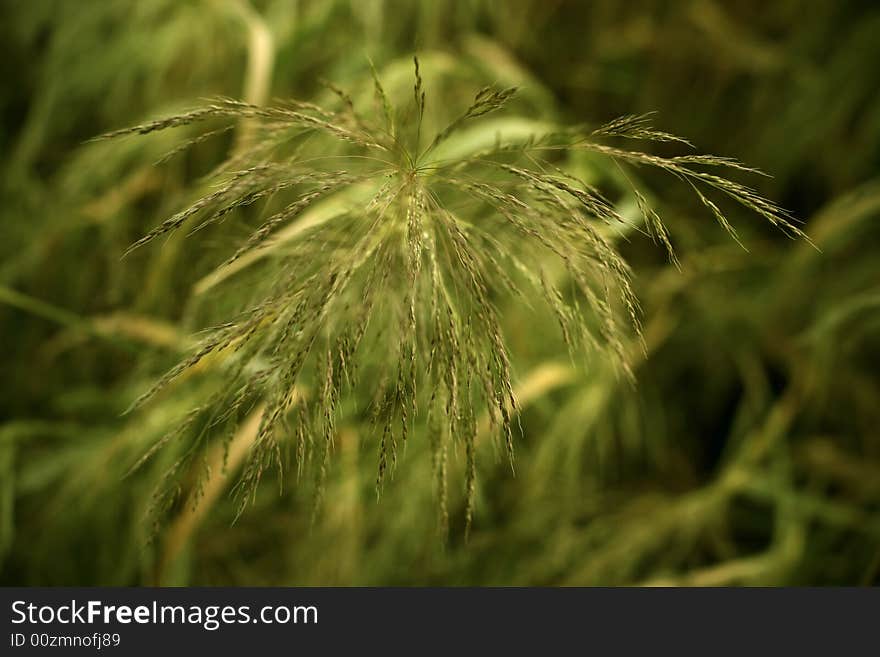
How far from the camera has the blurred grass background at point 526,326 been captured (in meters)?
1.05

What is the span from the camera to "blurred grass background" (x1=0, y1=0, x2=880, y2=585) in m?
1.05

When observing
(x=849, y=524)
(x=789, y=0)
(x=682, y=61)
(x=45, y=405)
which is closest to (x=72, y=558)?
(x=45, y=405)

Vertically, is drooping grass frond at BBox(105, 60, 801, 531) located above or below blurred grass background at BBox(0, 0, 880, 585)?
below

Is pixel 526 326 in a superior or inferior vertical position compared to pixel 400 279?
superior

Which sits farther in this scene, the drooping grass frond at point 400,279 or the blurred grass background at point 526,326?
the blurred grass background at point 526,326

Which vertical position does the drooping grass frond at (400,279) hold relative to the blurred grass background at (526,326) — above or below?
below

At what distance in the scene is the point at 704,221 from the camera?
1362 millimetres

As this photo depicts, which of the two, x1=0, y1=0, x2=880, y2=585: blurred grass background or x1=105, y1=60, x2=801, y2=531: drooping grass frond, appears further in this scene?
x1=0, y1=0, x2=880, y2=585: blurred grass background

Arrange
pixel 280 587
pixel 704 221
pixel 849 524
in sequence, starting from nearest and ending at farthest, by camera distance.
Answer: pixel 280 587 → pixel 849 524 → pixel 704 221

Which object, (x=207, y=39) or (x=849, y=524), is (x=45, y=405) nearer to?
(x=207, y=39)

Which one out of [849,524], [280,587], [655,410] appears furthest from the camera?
[655,410]

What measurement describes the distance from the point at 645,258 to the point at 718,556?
0.49 meters

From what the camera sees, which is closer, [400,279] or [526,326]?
[400,279]

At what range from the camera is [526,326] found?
1155 mm
